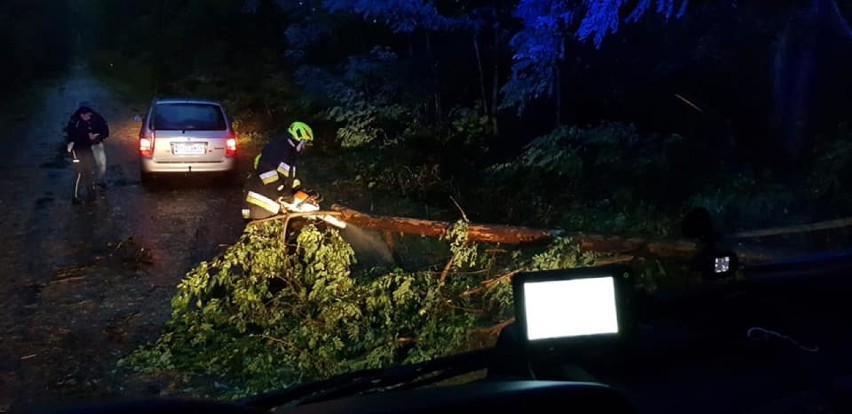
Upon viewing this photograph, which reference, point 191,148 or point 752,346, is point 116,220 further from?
point 752,346

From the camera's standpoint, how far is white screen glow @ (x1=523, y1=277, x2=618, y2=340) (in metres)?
2.54

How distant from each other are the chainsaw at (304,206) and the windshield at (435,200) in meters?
0.03

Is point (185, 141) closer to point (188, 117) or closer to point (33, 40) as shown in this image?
point (188, 117)

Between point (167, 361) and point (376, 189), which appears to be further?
point (376, 189)

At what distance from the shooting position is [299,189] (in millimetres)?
8164

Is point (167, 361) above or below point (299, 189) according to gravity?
below

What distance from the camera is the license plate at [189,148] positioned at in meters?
14.2

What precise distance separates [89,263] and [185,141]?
485cm

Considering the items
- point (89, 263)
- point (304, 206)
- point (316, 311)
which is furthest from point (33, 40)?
point (316, 311)

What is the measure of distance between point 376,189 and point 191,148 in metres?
3.47

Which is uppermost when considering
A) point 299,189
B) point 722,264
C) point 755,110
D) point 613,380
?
point 755,110

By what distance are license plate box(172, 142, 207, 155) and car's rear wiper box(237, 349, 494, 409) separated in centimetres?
1217

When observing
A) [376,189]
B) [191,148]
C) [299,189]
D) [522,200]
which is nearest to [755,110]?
[522,200]

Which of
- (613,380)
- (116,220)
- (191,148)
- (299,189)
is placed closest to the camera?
(613,380)
